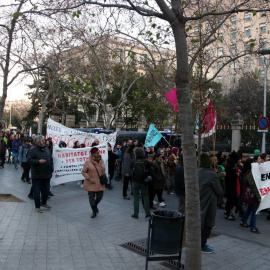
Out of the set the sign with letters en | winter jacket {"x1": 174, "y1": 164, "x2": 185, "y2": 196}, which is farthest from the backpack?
the sign with letters en

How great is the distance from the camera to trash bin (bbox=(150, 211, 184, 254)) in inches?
191

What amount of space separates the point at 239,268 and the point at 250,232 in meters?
2.24

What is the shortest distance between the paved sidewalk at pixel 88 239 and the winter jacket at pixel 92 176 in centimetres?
75

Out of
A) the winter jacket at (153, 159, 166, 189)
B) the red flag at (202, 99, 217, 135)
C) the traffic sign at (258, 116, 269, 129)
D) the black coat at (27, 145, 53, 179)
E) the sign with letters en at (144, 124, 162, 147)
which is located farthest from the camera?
the traffic sign at (258, 116, 269, 129)

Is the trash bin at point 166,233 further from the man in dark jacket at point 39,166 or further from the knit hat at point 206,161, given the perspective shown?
the man in dark jacket at point 39,166

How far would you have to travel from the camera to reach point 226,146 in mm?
17031

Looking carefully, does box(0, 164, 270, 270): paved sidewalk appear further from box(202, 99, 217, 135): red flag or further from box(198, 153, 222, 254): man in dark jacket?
box(202, 99, 217, 135): red flag

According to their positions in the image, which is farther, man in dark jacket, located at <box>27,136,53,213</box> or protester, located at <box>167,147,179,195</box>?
protester, located at <box>167,147,179,195</box>

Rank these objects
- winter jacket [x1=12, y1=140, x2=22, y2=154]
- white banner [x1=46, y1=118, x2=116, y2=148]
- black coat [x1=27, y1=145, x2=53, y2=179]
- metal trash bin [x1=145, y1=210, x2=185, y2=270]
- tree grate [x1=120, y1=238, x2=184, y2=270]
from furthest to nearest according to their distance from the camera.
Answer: winter jacket [x1=12, y1=140, x2=22, y2=154], white banner [x1=46, y1=118, x2=116, y2=148], black coat [x1=27, y1=145, x2=53, y2=179], tree grate [x1=120, y1=238, x2=184, y2=270], metal trash bin [x1=145, y1=210, x2=185, y2=270]

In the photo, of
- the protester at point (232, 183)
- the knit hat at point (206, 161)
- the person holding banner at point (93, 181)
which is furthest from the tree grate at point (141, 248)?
the protester at point (232, 183)

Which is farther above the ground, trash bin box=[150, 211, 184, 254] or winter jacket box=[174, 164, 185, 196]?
winter jacket box=[174, 164, 185, 196]

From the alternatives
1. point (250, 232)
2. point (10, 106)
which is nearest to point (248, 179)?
point (250, 232)

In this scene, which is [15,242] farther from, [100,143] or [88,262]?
[100,143]

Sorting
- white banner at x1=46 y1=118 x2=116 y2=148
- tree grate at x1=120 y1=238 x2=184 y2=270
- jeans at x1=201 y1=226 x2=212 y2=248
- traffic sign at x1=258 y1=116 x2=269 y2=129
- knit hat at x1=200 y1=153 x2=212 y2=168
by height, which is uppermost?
traffic sign at x1=258 y1=116 x2=269 y2=129
